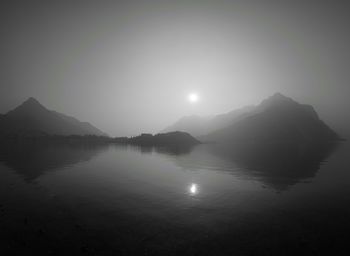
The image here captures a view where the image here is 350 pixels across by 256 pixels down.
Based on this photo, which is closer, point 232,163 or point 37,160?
point 37,160

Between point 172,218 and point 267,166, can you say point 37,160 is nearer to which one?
point 172,218

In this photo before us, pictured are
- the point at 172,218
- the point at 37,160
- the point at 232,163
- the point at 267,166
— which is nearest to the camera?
the point at 172,218

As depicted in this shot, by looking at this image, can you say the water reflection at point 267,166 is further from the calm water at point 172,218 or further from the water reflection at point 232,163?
the calm water at point 172,218

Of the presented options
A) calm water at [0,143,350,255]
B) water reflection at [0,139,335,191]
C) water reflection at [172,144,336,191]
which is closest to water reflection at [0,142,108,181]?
water reflection at [0,139,335,191]

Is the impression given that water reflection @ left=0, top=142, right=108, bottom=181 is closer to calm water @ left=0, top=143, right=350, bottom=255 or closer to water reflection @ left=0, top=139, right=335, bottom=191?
water reflection @ left=0, top=139, right=335, bottom=191

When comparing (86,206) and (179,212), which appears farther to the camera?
(86,206)

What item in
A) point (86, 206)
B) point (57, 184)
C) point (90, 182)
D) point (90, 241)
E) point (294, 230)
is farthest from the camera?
point (90, 182)

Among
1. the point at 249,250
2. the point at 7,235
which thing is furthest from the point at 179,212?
the point at 7,235

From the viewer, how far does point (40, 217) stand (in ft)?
70.5

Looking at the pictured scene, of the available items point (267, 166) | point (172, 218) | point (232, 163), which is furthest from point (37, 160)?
point (267, 166)

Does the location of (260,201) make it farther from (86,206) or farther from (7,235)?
(7,235)

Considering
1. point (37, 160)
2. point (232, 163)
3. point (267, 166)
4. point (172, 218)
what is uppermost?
point (172, 218)

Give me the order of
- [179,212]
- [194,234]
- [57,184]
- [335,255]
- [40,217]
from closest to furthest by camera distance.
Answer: [335,255]
[194,234]
[40,217]
[179,212]
[57,184]

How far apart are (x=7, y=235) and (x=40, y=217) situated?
4317 millimetres
